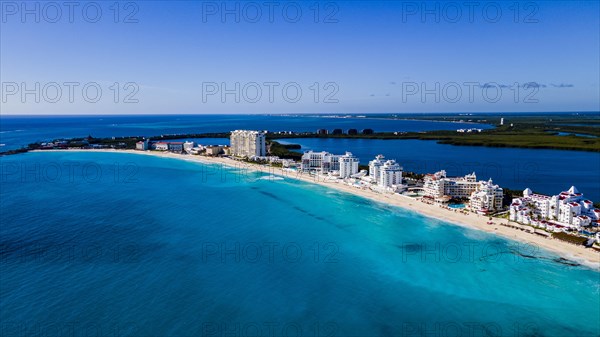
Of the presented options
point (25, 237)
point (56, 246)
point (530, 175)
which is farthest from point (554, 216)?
point (25, 237)

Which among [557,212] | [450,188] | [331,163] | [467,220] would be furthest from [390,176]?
[557,212]

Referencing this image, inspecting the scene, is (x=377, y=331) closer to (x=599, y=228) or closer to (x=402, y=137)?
(x=599, y=228)

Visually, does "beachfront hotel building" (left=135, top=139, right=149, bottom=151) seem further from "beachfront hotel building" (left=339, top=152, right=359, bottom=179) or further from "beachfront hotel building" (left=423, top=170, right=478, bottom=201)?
"beachfront hotel building" (left=423, top=170, right=478, bottom=201)

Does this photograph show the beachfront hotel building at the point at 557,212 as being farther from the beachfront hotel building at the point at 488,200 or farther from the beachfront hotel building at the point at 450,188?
the beachfront hotel building at the point at 450,188

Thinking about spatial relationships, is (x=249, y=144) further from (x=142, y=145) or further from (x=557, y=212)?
(x=557, y=212)

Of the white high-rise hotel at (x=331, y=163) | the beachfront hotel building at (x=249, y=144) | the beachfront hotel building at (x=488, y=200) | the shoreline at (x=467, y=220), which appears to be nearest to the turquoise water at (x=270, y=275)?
the shoreline at (x=467, y=220)
